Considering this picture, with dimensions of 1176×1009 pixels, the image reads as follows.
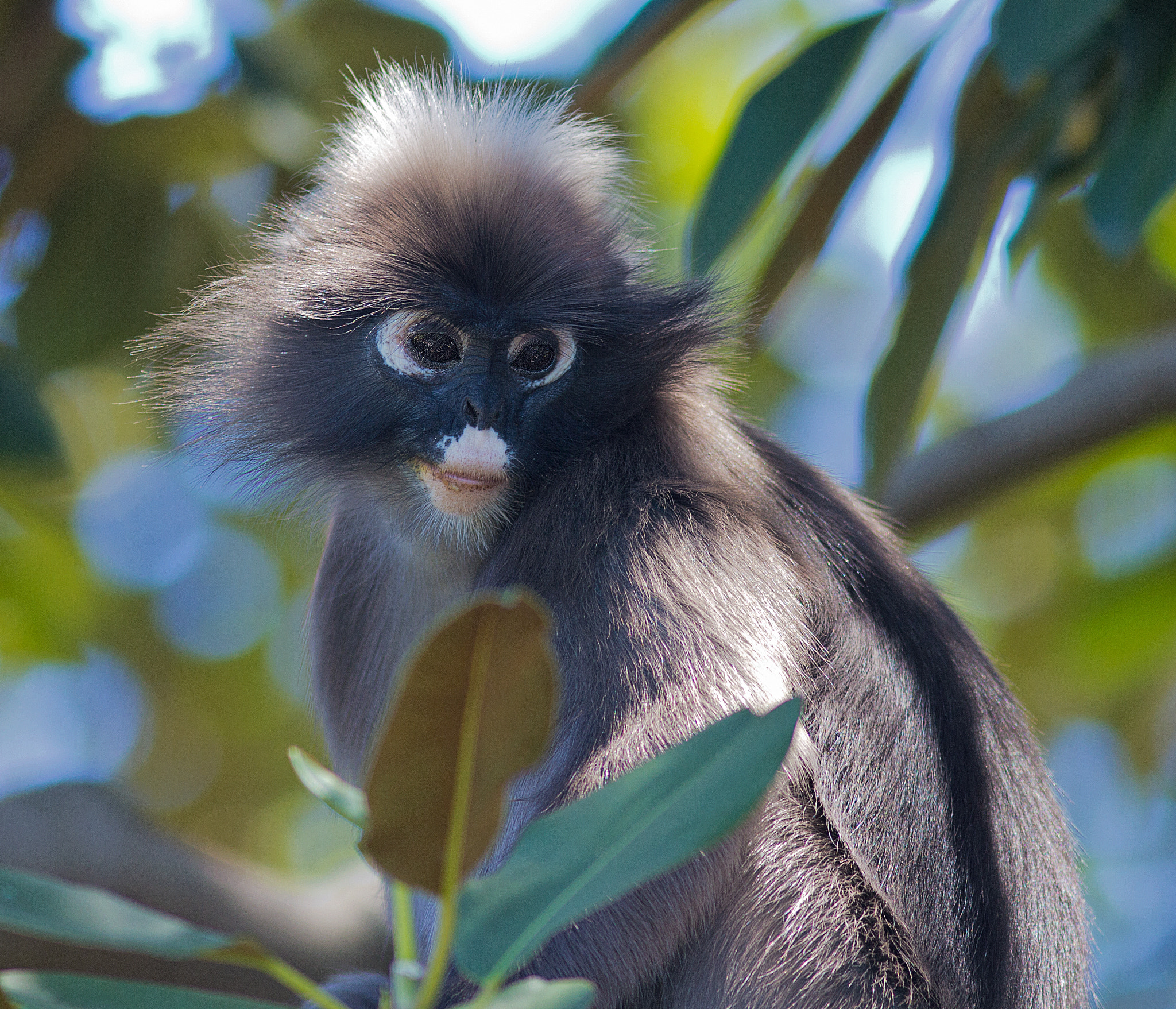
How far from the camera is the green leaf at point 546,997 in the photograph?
99 centimetres

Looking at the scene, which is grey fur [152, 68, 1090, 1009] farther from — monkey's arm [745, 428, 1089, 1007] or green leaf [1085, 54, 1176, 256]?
green leaf [1085, 54, 1176, 256]

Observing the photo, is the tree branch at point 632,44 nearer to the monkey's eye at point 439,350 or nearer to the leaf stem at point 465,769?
the monkey's eye at point 439,350

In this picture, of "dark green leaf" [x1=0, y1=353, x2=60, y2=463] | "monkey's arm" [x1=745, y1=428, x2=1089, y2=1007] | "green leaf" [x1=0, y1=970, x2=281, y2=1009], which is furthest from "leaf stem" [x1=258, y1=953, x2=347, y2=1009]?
"dark green leaf" [x1=0, y1=353, x2=60, y2=463]

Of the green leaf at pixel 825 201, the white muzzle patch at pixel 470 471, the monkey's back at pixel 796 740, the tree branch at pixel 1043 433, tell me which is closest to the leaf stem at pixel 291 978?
the monkey's back at pixel 796 740

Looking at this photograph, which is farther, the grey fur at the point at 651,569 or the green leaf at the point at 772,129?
the green leaf at the point at 772,129

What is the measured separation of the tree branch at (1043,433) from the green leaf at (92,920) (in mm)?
3597

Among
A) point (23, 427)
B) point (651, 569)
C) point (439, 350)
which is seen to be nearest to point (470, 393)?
point (439, 350)

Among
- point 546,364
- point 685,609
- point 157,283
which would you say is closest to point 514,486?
point 546,364

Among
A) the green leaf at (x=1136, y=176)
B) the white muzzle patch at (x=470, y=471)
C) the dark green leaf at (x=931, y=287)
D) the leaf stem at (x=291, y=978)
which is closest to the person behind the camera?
the leaf stem at (x=291, y=978)

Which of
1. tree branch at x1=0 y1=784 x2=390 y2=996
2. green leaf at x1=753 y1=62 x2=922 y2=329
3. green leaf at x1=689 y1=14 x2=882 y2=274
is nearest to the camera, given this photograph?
tree branch at x1=0 y1=784 x2=390 y2=996

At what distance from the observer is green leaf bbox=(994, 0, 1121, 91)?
8.92 ft

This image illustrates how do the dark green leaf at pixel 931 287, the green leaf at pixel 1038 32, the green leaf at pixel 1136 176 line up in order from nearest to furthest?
the green leaf at pixel 1038 32, the green leaf at pixel 1136 176, the dark green leaf at pixel 931 287

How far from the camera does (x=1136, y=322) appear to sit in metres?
6.32

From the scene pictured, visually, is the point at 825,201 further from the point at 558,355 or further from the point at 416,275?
the point at 416,275
